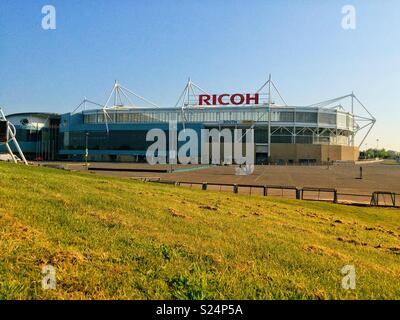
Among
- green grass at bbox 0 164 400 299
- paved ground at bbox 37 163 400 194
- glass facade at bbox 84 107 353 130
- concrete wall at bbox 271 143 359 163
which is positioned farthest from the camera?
glass facade at bbox 84 107 353 130

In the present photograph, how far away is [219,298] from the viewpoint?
4.23 meters

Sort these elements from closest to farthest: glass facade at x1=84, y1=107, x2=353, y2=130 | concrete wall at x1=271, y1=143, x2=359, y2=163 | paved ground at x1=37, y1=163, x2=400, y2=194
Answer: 1. paved ground at x1=37, y1=163, x2=400, y2=194
2. concrete wall at x1=271, y1=143, x2=359, y2=163
3. glass facade at x1=84, y1=107, x2=353, y2=130

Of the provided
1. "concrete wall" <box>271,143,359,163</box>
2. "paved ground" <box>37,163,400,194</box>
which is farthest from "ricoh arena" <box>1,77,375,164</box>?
"paved ground" <box>37,163,400,194</box>

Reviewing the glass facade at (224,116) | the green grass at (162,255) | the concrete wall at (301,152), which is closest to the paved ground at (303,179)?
the green grass at (162,255)

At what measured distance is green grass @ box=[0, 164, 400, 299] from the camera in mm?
4387

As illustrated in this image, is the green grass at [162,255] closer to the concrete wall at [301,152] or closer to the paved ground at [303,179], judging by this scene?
the paved ground at [303,179]

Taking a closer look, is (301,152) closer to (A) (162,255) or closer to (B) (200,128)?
(B) (200,128)

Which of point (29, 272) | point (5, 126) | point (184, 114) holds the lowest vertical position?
point (29, 272)

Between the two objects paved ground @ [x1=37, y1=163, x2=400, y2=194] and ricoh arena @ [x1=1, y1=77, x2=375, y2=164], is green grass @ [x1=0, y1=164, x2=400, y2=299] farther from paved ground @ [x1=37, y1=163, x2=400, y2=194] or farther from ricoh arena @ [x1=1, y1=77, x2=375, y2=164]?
ricoh arena @ [x1=1, y1=77, x2=375, y2=164]

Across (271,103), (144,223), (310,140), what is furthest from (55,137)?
(144,223)

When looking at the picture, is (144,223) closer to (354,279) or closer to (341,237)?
Answer: (354,279)

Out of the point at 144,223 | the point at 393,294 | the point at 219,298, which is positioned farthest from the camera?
the point at 144,223
